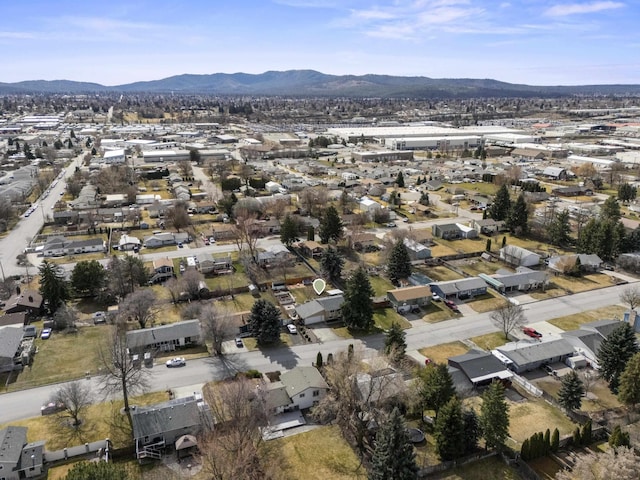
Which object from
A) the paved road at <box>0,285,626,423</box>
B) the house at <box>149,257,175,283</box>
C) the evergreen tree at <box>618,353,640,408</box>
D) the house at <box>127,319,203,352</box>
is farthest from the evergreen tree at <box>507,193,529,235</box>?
the house at <box>127,319,203,352</box>

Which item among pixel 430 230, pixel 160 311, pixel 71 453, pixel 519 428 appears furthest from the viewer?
pixel 430 230

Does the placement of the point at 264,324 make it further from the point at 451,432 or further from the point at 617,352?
the point at 617,352

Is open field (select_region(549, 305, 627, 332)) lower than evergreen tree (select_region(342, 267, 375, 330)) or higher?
lower

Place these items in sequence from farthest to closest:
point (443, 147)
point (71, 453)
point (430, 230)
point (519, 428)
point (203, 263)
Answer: point (443, 147) < point (430, 230) < point (203, 263) < point (519, 428) < point (71, 453)

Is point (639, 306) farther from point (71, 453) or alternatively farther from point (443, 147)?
point (443, 147)

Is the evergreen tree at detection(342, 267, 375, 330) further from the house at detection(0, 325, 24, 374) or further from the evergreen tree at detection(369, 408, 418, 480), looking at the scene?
the house at detection(0, 325, 24, 374)

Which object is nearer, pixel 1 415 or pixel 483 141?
pixel 1 415

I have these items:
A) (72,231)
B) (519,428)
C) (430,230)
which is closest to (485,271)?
(430,230)
